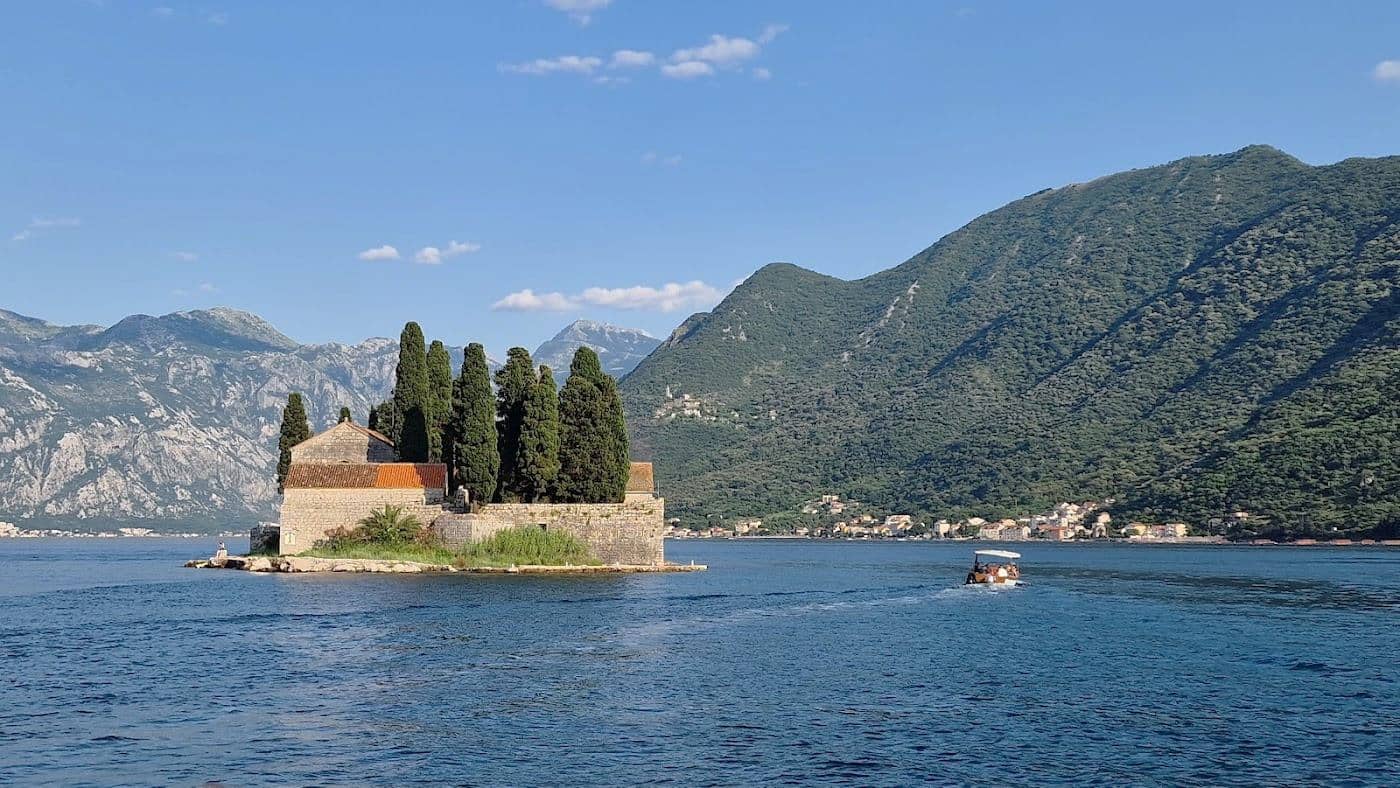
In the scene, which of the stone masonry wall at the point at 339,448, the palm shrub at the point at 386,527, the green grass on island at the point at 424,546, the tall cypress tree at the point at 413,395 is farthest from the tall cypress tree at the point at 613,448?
the stone masonry wall at the point at 339,448

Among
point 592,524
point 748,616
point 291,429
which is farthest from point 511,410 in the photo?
point 748,616

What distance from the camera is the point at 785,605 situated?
53.3 metres

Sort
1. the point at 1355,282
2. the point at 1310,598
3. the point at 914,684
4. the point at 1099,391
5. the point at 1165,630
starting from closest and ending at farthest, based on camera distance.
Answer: the point at 914,684 < the point at 1165,630 < the point at 1310,598 < the point at 1355,282 < the point at 1099,391

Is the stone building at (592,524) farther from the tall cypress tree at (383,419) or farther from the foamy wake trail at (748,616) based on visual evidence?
the tall cypress tree at (383,419)

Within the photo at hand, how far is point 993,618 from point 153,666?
29.4 m

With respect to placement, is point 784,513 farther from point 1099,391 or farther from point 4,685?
point 4,685

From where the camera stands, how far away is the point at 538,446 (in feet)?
217

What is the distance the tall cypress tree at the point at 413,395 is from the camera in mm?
71750

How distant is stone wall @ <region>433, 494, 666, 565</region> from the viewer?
64.6 metres

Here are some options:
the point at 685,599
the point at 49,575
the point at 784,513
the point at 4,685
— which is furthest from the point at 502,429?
the point at 784,513

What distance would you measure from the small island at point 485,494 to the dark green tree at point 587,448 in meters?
0.05

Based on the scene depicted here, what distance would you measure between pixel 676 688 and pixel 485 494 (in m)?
38.8

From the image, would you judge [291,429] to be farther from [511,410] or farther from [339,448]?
[511,410]

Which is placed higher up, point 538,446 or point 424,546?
point 538,446
